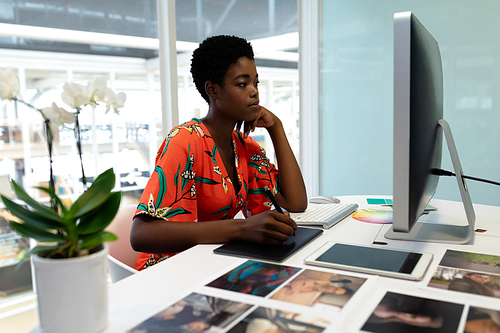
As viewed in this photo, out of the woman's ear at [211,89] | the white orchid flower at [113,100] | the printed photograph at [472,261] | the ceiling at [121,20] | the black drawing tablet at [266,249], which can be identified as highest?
the ceiling at [121,20]

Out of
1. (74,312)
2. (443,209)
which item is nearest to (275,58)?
(443,209)

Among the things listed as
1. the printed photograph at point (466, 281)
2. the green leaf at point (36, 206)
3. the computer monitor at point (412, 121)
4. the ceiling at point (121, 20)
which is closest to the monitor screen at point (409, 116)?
the computer monitor at point (412, 121)

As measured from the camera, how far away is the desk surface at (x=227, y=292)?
0.60m

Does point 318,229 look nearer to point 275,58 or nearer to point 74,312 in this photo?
point 74,312

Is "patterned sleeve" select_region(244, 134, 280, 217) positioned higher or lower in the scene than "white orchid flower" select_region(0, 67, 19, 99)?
lower

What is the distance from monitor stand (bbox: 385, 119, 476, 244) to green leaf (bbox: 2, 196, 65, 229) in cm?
77

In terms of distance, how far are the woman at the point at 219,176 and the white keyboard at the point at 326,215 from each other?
0.31 ft

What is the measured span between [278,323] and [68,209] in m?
0.32

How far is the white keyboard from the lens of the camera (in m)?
1.15

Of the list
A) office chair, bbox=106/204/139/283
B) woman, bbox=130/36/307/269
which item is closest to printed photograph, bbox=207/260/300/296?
woman, bbox=130/36/307/269

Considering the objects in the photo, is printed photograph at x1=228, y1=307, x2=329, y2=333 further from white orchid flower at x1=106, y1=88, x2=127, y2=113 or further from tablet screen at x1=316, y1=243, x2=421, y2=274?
white orchid flower at x1=106, y1=88, x2=127, y2=113

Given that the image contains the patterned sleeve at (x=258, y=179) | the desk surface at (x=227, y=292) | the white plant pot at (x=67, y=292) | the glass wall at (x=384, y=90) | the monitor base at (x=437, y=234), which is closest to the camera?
the white plant pot at (x=67, y=292)

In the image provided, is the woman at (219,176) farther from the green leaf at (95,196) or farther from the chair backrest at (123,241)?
the green leaf at (95,196)

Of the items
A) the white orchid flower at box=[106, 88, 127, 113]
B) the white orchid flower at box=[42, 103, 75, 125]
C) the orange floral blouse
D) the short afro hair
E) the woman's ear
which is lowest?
the orange floral blouse
